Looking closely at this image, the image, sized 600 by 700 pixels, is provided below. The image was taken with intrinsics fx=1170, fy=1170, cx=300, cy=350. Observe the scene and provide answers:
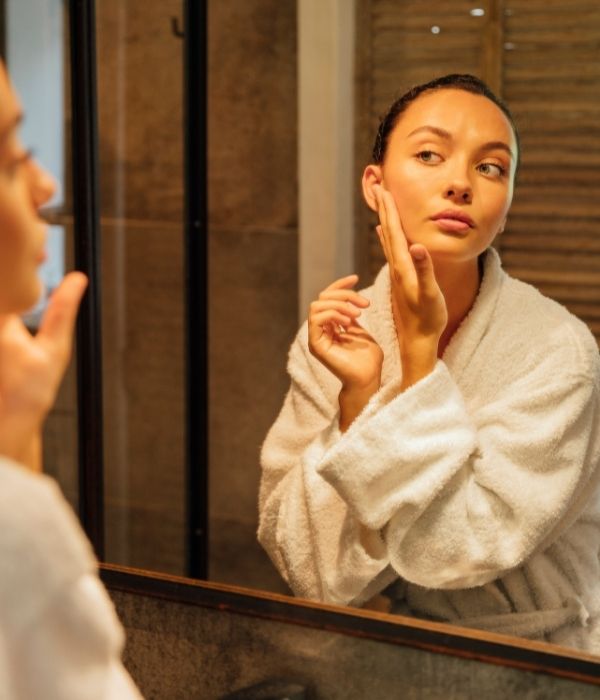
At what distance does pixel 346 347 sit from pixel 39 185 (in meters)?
0.28

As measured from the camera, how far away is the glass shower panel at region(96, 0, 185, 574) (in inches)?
43.6

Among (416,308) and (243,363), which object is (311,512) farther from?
(243,363)

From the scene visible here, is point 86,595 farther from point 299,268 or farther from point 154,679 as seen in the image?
point 299,268

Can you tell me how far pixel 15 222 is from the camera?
0.46 m

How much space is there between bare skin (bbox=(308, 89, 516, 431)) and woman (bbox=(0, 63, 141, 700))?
275 mm

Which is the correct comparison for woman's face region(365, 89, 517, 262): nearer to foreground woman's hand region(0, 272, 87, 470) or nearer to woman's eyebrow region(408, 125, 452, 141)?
woman's eyebrow region(408, 125, 452, 141)

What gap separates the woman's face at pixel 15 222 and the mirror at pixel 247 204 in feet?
1.08

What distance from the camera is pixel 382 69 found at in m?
0.89

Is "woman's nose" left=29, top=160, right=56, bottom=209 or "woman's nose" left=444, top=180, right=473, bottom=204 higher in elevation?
"woman's nose" left=29, top=160, right=56, bottom=209

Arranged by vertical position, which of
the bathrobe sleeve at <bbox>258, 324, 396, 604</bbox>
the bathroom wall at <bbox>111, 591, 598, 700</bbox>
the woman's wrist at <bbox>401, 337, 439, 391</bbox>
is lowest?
the bathroom wall at <bbox>111, 591, 598, 700</bbox>

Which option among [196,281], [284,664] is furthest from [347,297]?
[196,281]

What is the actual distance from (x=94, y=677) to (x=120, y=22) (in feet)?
2.68

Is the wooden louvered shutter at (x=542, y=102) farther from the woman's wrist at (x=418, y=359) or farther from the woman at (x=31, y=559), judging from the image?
the woman at (x=31, y=559)

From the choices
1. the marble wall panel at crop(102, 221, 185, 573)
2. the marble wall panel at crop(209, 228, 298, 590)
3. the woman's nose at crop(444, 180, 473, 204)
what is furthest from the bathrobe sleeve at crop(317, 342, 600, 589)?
the marble wall panel at crop(102, 221, 185, 573)
